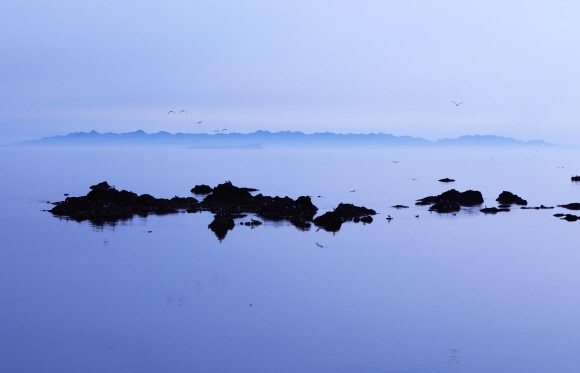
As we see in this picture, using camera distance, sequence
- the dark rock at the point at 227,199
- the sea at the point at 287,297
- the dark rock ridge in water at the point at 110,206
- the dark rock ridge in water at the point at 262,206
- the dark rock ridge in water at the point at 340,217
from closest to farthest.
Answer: the sea at the point at 287,297 < the dark rock ridge in water at the point at 340,217 < the dark rock ridge in water at the point at 110,206 < the dark rock ridge in water at the point at 262,206 < the dark rock at the point at 227,199

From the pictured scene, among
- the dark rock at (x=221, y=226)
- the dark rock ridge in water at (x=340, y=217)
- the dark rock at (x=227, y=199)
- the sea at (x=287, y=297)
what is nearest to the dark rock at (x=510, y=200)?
the sea at (x=287, y=297)

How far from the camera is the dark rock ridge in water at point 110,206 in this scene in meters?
42.5

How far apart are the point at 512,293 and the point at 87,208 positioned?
3086 cm

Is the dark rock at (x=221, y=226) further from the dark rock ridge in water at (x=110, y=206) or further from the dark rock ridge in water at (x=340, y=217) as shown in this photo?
the dark rock ridge in water at (x=110, y=206)

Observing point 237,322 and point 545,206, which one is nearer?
point 237,322

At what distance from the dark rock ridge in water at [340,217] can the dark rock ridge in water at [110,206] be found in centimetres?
1153

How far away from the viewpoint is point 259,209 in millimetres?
46688

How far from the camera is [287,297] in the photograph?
23250 mm

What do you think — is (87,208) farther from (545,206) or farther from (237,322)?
(545,206)

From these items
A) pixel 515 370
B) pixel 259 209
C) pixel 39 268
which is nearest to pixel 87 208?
pixel 259 209

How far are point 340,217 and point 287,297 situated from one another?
1830 cm

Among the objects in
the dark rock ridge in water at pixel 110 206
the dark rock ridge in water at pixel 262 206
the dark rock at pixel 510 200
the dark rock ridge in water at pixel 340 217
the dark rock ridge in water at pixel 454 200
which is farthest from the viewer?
the dark rock at pixel 510 200

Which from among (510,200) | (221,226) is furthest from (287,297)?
(510,200)

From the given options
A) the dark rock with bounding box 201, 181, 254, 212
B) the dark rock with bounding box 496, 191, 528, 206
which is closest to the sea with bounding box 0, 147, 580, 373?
the dark rock with bounding box 201, 181, 254, 212
